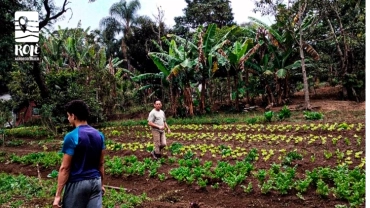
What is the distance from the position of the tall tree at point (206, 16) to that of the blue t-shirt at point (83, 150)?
27681 mm

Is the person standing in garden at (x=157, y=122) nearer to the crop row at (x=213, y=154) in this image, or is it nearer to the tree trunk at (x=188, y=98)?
the crop row at (x=213, y=154)

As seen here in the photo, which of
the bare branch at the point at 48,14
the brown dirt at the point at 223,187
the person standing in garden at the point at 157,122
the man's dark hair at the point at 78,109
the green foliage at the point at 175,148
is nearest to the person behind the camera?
the man's dark hair at the point at 78,109

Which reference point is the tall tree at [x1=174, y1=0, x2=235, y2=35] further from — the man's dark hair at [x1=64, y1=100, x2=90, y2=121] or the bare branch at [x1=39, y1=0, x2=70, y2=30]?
the man's dark hair at [x1=64, y1=100, x2=90, y2=121]

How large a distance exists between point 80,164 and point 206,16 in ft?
93.8

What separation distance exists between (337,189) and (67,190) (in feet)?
15.4

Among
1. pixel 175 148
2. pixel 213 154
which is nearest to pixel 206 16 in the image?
pixel 175 148

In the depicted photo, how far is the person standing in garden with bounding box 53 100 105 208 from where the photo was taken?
4070 millimetres

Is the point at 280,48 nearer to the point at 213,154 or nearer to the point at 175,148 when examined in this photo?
the point at 175,148

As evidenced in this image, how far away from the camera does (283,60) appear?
66.6 ft

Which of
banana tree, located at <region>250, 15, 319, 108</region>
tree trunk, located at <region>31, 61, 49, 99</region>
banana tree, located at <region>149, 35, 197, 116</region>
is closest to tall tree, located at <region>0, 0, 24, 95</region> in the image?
tree trunk, located at <region>31, 61, 49, 99</region>

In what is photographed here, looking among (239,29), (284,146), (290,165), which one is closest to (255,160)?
(290,165)

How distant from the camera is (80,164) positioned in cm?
416

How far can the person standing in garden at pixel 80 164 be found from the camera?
407 cm

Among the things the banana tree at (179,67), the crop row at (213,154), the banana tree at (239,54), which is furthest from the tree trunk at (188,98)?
the crop row at (213,154)
